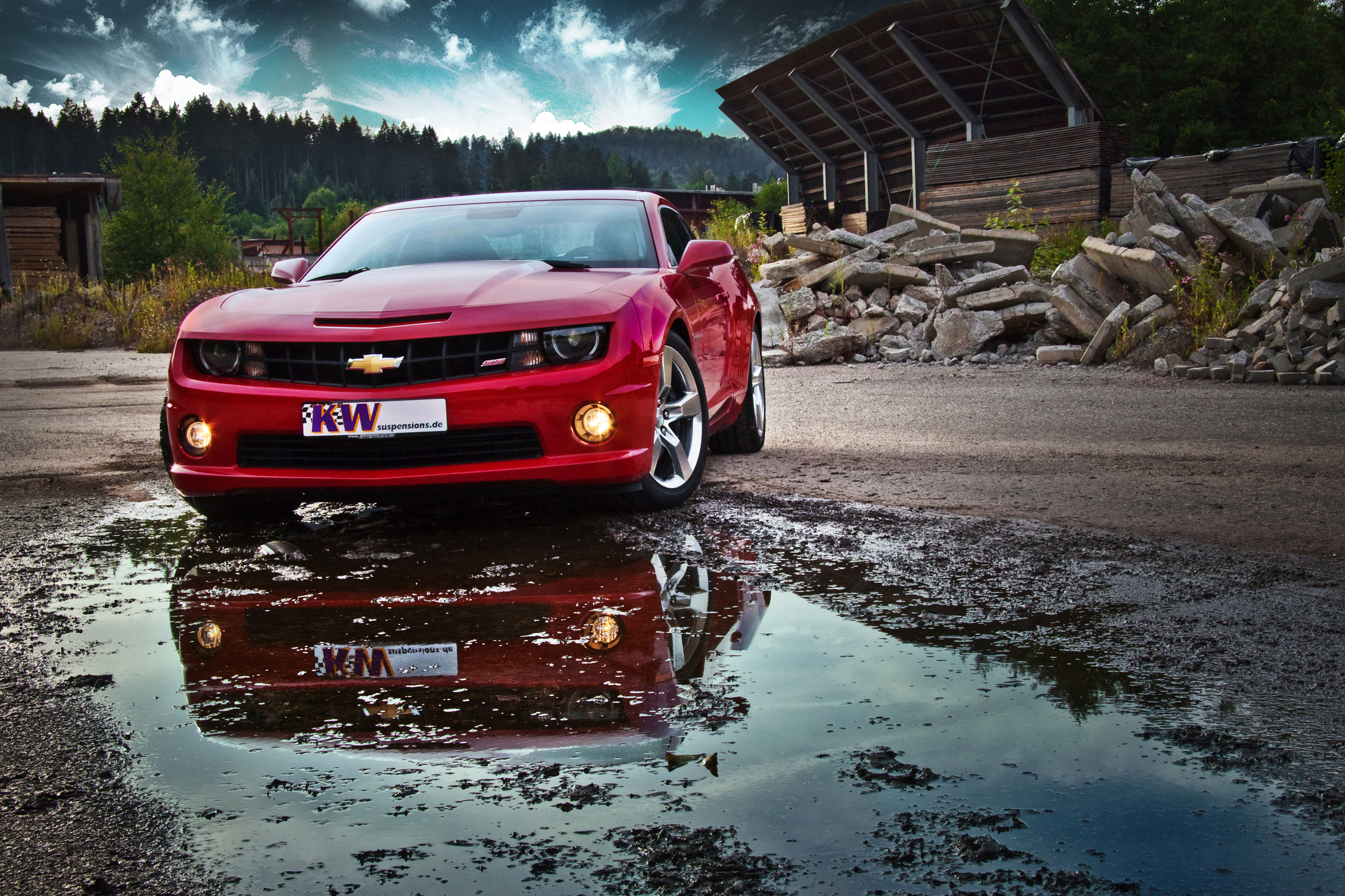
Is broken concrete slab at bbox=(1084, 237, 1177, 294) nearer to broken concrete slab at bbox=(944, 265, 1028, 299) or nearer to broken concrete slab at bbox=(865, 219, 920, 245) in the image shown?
broken concrete slab at bbox=(944, 265, 1028, 299)

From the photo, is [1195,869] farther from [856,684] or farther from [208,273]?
[208,273]

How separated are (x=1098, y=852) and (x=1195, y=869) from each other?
13cm

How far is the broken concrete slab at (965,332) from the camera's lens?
42.9 ft

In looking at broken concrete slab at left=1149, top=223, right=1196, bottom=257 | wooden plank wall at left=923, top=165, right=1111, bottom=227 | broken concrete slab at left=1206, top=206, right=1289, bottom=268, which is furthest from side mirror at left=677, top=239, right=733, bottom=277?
wooden plank wall at left=923, top=165, right=1111, bottom=227

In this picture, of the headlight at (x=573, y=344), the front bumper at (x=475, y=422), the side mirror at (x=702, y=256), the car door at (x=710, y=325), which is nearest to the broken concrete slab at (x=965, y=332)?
the car door at (x=710, y=325)

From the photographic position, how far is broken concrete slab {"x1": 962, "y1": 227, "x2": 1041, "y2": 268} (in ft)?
51.9

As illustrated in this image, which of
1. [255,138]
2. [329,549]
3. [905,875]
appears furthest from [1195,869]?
[255,138]

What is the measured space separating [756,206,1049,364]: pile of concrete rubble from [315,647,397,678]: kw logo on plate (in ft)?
35.9

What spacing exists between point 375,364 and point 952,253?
12283mm

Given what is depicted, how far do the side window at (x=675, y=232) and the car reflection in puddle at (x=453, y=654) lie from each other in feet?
8.22

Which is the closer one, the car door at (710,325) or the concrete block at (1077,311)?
the car door at (710,325)

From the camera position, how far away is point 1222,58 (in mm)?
47188

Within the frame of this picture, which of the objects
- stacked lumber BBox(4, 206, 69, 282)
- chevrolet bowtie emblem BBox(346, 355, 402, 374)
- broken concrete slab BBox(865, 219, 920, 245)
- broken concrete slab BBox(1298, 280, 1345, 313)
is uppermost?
stacked lumber BBox(4, 206, 69, 282)

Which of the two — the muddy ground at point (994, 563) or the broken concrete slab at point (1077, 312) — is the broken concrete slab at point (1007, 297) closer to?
the broken concrete slab at point (1077, 312)
